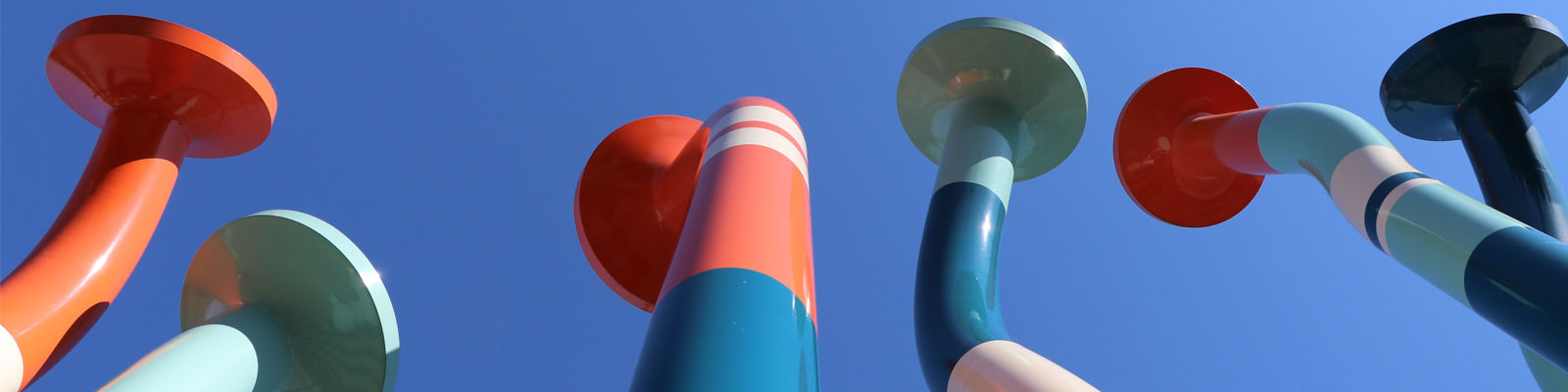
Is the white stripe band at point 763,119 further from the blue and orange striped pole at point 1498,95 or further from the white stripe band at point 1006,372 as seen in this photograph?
the blue and orange striped pole at point 1498,95

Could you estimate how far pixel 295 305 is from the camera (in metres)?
5.45

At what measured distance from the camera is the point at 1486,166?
621 centimetres

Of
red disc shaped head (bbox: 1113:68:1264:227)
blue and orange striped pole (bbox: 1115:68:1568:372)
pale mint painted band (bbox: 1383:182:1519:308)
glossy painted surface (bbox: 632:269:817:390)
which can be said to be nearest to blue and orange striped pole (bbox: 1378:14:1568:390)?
blue and orange striped pole (bbox: 1115:68:1568:372)

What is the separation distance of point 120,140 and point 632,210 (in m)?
3.07

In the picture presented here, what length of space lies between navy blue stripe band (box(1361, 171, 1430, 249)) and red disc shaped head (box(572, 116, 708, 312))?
10.8 ft

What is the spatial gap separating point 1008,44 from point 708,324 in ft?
14.9

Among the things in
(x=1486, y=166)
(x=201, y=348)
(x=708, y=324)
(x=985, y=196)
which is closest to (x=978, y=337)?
(x=985, y=196)

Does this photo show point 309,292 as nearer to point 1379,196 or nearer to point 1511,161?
point 1379,196

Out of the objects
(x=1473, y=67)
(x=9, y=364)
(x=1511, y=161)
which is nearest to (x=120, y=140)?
(x=9, y=364)

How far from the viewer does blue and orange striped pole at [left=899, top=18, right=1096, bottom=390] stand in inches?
180

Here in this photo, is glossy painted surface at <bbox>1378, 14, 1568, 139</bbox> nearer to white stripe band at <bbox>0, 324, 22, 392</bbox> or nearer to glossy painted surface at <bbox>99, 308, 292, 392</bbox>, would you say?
glossy painted surface at <bbox>99, 308, 292, 392</bbox>

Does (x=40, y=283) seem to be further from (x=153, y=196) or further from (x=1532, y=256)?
(x=1532, y=256)

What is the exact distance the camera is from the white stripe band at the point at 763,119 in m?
3.93

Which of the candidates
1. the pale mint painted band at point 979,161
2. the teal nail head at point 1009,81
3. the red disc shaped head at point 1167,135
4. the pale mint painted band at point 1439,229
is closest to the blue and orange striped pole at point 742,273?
the pale mint painted band at point 979,161
